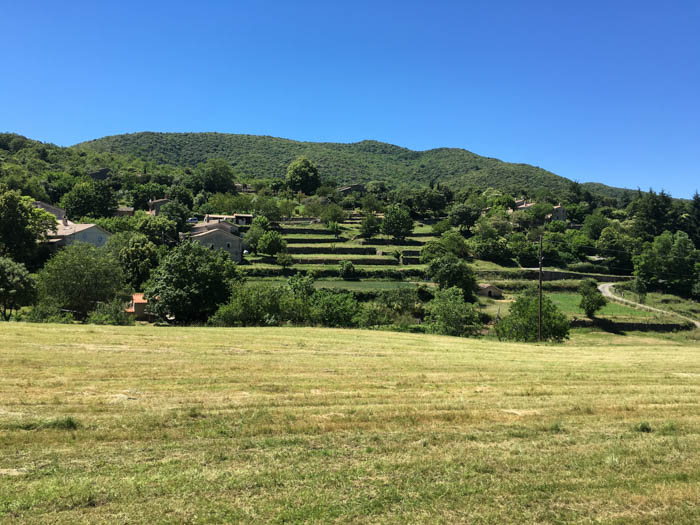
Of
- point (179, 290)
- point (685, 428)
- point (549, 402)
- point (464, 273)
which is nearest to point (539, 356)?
point (549, 402)

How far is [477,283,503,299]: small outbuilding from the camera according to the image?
223ft

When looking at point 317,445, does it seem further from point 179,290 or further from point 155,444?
point 179,290

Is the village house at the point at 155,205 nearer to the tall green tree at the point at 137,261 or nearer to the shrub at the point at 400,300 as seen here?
the tall green tree at the point at 137,261

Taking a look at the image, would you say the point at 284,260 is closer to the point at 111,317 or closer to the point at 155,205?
the point at 111,317

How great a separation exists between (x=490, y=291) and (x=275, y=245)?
34.3m

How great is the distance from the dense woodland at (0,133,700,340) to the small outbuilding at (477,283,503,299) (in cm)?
234

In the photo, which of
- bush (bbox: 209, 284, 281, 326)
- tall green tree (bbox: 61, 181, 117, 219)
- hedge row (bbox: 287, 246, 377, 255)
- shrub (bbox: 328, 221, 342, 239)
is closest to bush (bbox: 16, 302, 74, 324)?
bush (bbox: 209, 284, 281, 326)

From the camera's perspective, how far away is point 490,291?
6850 cm

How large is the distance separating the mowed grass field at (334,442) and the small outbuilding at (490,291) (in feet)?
173

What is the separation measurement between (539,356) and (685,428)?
38.3 ft

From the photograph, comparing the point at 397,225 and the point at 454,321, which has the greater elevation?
the point at 397,225

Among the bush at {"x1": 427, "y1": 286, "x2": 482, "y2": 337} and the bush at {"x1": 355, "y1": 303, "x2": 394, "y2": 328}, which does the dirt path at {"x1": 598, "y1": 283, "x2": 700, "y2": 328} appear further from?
the bush at {"x1": 355, "y1": 303, "x2": 394, "y2": 328}

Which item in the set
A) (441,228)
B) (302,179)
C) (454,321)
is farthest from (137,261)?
(302,179)

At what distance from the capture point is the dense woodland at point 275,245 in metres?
36.3
